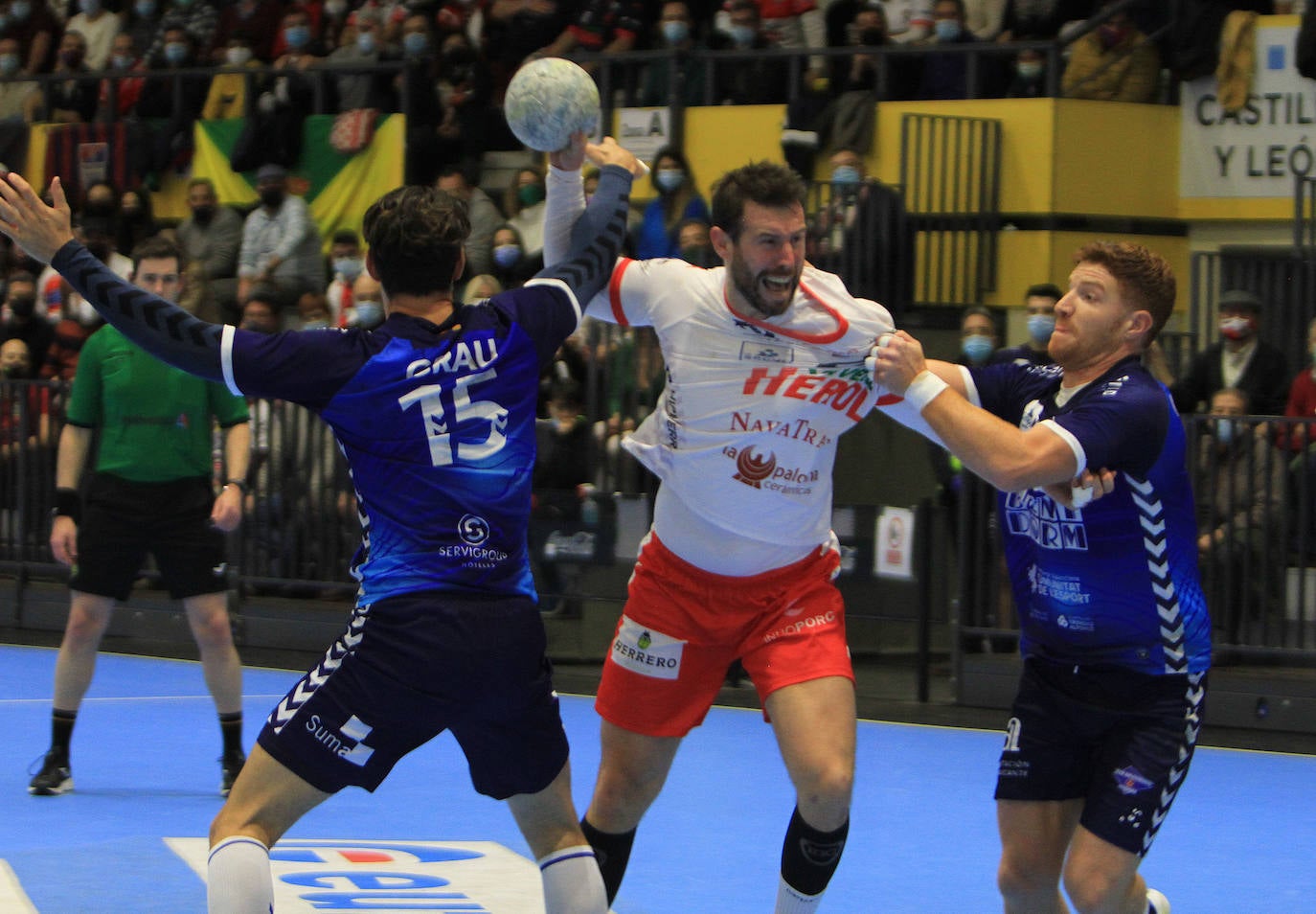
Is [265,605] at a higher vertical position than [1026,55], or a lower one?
lower

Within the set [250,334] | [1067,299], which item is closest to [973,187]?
[1067,299]

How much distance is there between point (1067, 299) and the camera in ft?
15.3

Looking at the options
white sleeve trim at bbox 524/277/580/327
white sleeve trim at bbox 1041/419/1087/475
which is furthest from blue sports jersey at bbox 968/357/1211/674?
white sleeve trim at bbox 524/277/580/327

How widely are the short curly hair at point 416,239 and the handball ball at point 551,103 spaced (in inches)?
23.9

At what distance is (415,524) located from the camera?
416cm

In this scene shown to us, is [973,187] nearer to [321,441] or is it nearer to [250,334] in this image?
[321,441]

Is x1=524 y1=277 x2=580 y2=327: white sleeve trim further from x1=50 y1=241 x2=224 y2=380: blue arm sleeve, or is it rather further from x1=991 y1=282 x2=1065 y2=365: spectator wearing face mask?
x1=991 y1=282 x2=1065 y2=365: spectator wearing face mask

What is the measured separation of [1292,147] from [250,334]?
1063 cm

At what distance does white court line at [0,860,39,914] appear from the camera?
18.7ft

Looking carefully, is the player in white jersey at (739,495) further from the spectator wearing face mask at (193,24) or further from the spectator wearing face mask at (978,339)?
the spectator wearing face mask at (193,24)

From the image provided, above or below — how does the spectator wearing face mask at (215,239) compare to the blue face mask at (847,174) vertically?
below

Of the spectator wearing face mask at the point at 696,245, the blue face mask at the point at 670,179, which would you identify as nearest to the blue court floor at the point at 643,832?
the spectator wearing face mask at the point at 696,245

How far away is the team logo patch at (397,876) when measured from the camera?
229 inches

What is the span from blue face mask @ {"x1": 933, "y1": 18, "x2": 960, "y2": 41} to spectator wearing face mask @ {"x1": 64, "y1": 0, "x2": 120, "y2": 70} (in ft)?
29.4
